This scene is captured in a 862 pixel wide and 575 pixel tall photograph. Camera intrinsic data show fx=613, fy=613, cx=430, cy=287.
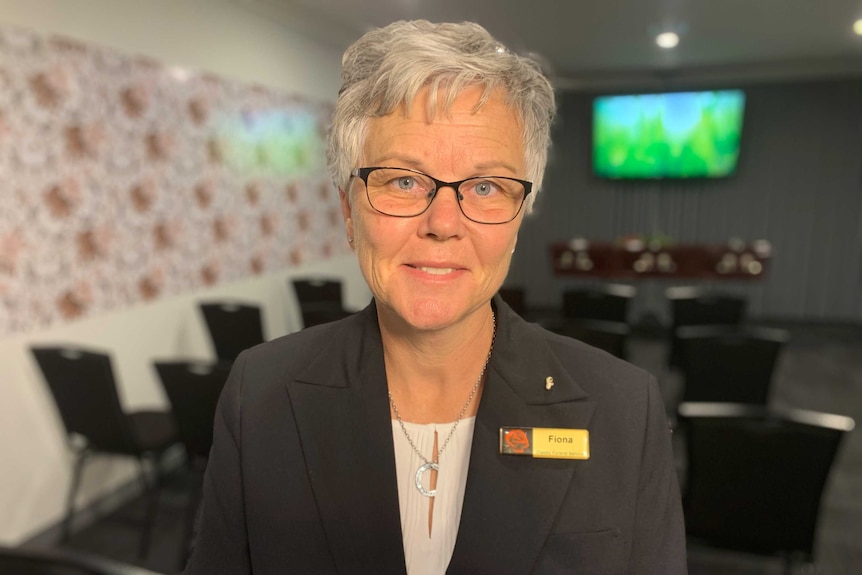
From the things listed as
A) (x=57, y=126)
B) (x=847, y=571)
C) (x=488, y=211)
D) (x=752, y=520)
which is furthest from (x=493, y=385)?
(x=57, y=126)

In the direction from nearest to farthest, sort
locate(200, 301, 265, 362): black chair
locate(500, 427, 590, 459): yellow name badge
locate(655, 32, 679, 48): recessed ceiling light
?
locate(500, 427, 590, 459): yellow name badge, locate(200, 301, 265, 362): black chair, locate(655, 32, 679, 48): recessed ceiling light

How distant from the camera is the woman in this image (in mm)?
851

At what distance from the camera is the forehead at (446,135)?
32.8 inches

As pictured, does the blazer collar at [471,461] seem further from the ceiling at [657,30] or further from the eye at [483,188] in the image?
the ceiling at [657,30]

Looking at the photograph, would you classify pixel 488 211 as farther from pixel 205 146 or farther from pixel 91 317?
pixel 205 146

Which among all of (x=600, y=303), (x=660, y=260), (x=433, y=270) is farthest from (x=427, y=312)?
(x=660, y=260)

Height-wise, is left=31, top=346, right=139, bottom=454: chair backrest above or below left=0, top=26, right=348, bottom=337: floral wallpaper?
below

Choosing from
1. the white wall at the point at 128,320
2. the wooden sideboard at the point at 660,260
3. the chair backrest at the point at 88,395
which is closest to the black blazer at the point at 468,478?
the chair backrest at the point at 88,395

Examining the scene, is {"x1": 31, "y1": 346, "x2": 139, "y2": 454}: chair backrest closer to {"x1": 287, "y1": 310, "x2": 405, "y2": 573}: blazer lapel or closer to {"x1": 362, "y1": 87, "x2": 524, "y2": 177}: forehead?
{"x1": 287, "y1": 310, "x2": 405, "y2": 573}: blazer lapel

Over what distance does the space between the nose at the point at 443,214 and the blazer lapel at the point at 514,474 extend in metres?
0.27

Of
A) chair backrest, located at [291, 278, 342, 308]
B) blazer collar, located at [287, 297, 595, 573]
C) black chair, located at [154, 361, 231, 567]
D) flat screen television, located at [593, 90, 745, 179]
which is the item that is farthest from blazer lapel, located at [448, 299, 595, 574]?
flat screen television, located at [593, 90, 745, 179]

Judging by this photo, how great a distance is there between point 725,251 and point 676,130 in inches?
84.9

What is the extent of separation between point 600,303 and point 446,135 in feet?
13.1

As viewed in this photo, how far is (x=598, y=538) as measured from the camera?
909mm
